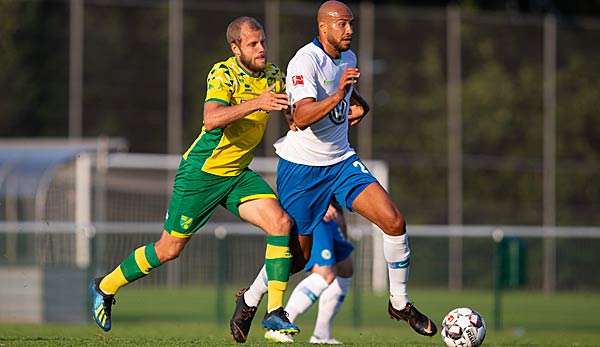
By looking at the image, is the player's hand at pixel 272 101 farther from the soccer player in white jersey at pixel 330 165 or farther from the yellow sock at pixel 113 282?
the yellow sock at pixel 113 282

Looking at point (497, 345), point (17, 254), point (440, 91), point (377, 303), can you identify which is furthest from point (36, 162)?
point (440, 91)

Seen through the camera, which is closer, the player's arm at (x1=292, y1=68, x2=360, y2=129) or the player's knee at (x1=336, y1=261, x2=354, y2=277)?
the player's arm at (x1=292, y1=68, x2=360, y2=129)

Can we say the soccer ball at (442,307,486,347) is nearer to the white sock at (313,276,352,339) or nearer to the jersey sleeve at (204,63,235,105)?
the jersey sleeve at (204,63,235,105)

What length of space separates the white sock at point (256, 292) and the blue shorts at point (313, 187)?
45 centimetres

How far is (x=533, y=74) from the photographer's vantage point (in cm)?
3062

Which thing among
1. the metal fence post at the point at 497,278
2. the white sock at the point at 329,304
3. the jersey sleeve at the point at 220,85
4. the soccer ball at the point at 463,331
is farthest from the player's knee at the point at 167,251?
the metal fence post at the point at 497,278

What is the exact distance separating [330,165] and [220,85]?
1.14m

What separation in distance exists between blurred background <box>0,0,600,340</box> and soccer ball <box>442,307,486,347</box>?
10037mm

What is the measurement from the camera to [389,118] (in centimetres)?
2959

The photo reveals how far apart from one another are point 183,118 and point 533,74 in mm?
8202

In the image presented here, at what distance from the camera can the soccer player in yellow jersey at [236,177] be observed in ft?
32.1

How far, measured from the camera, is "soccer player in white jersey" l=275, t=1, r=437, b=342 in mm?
9961

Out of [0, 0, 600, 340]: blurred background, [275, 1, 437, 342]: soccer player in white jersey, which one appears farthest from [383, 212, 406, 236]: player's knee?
[0, 0, 600, 340]: blurred background

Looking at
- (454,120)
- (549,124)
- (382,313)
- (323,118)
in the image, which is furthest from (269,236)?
(549,124)
